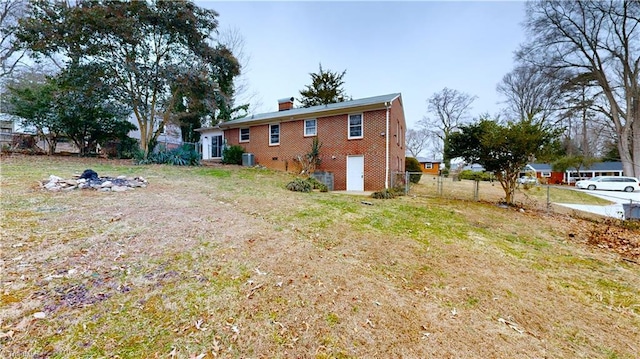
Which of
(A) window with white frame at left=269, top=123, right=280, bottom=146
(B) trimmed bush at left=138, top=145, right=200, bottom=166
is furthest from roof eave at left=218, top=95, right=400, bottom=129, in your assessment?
(B) trimmed bush at left=138, top=145, right=200, bottom=166

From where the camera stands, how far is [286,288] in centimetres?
295

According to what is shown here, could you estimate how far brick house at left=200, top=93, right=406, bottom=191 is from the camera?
12262 mm

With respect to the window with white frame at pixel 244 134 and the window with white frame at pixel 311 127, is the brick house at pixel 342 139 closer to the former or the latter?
the window with white frame at pixel 311 127

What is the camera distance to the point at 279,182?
11.2 meters

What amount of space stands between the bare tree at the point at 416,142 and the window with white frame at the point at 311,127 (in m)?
35.4

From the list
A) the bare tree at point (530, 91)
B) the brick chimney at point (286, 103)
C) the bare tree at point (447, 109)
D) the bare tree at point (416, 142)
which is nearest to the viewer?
the brick chimney at point (286, 103)

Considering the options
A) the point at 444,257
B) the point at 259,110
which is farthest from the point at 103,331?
the point at 259,110

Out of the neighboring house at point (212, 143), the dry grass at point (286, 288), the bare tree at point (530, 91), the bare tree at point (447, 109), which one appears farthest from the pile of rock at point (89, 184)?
the bare tree at point (447, 109)

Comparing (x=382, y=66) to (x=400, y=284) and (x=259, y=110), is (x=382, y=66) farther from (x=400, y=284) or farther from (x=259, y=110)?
(x=400, y=284)

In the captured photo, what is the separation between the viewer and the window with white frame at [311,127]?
1413cm

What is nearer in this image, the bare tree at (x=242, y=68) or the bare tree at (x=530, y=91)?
the bare tree at (x=530, y=91)

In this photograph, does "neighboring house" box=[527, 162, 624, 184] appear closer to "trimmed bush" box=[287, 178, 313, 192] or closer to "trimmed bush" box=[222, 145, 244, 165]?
"trimmed bush" box=[287, 178, 313, 192]

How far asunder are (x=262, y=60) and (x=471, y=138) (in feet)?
67.2

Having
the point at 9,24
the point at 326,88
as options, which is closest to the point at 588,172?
the point at 326,88
